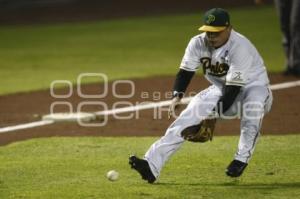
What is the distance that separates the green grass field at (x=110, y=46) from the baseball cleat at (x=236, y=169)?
6462mm

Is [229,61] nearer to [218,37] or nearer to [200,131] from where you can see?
[218,37]

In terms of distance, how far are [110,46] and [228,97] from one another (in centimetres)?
1113

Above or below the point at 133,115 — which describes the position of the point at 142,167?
above

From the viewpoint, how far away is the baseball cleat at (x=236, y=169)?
312 inches

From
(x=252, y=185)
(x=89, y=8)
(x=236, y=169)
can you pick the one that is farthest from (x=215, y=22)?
(x=89, y=8)

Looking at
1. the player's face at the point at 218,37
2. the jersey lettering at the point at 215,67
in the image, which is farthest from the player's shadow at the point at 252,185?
the player's face at the point at 218,37

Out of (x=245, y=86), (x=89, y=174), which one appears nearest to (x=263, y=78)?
(x=245, y=86)

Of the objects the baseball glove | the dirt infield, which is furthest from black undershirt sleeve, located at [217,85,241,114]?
the dirt infield

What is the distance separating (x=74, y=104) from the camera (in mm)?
12523

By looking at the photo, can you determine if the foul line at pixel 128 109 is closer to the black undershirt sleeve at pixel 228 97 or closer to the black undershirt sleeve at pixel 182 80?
the black undershirt sleeve at pixel 182 80

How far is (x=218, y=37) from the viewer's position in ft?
25.8

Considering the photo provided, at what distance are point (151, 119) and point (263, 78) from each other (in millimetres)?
3572

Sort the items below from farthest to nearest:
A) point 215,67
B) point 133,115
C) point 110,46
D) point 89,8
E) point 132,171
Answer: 1. point 89,8
2. point 110,46
3. point 133,115
4. point 132,171
5. point 215,67

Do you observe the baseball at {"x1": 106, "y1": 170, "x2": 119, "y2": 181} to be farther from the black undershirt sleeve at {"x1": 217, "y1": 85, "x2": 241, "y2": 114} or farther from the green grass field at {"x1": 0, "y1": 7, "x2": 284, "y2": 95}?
the green grass field at {"x1": 0, "y1": 7, "x2": 284, "y2": 95}
